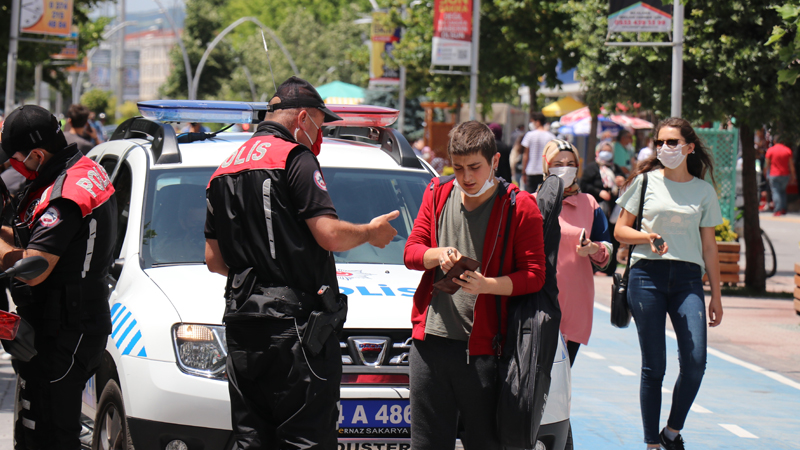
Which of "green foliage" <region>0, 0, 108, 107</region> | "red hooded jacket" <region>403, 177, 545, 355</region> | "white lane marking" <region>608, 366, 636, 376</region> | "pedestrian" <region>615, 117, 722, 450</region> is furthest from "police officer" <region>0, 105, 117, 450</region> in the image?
Answer: "green foliage" <region>0, 0, 108, 107</region>

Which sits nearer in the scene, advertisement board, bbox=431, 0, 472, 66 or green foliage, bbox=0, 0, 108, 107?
green foliage, bbox=0, 0, 108, 107

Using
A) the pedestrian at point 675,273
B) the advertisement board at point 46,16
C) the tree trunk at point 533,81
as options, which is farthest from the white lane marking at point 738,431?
the tree trunk at point 533,81

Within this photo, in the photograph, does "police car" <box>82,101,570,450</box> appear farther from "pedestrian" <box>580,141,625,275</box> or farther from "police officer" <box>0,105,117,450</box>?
"pedestrian" <box>580,141,625,275</box>

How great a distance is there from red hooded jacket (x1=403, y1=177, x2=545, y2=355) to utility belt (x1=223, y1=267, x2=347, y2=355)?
48 centimetres

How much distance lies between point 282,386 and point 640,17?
33.4 feet

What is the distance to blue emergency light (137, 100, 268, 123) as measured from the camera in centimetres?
547

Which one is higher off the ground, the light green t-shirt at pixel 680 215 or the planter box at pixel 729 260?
the light green t-shirt at pixel 680 215

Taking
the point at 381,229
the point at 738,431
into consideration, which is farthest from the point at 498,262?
the point at 738,431

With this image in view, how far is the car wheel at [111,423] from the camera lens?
14.5 feet

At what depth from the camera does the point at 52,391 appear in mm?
4145

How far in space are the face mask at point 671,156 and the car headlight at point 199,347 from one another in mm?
2801

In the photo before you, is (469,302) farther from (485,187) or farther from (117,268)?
(117,268)

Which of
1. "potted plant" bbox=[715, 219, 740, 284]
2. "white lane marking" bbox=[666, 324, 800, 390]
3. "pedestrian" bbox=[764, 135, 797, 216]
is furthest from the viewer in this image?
"pedestrian" bbox=[764, 135, 797, 216]

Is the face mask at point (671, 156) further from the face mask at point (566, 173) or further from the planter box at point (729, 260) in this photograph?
the planter box at point (729, 260)
